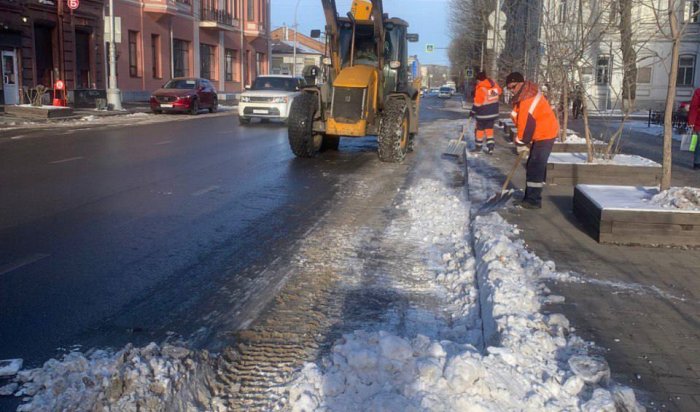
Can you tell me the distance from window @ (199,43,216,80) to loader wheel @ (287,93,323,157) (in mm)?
33875

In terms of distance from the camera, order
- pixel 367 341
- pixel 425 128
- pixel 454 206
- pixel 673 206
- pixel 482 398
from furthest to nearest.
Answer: pixel 425 128
pixel 454 206
pixel 673 206
pixel 367 341
pixel 482 398

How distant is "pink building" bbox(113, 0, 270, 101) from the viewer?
3716 centimetres

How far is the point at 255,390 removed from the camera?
12.5ft

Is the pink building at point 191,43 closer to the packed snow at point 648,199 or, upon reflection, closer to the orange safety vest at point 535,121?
the orange safety vest at point 535,121

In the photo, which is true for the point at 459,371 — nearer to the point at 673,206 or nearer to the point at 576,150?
the point at 673,206

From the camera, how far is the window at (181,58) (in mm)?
42844

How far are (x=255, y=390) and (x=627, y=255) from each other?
4.01 metres

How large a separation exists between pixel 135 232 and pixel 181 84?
2509 cm

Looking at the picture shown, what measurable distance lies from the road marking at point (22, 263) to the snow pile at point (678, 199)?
5912 millimetres

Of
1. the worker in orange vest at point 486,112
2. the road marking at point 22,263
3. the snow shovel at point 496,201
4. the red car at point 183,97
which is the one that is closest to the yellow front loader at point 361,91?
the worker in orange vest at point 486,112

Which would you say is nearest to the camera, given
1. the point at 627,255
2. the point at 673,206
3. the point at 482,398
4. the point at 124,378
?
the point at 482,398

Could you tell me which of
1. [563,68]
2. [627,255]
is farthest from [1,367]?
[563,68]

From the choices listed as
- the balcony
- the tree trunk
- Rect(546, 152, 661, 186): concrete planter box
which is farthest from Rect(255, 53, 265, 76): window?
the tree trunk

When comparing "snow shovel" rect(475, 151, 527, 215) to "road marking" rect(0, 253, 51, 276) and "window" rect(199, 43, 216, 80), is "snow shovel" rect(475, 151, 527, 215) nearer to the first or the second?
"road marking" rect(0, 253, 51, 276)
